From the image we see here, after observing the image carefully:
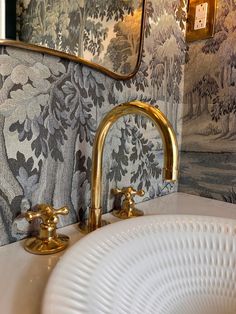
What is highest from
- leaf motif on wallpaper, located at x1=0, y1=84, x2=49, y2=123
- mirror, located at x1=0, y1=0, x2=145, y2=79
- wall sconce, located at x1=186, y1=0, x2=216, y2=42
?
wall sconce, located at x1=186, y1=0, x2=216, y2=42

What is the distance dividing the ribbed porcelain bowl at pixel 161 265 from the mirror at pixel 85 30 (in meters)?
0.38

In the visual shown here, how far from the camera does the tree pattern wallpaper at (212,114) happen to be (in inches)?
Result: 33.2

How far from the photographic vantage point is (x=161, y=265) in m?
0.54

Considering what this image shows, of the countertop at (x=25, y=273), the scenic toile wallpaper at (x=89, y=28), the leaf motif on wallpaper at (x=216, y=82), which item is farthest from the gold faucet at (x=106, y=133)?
the leaf motif on wallpaper at (x=216, y=82)

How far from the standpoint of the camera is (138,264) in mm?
512

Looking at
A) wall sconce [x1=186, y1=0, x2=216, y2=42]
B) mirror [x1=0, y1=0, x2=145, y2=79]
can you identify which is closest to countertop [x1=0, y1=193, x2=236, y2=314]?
mirror [x1=0, y1=0, x2=145, y2=79]

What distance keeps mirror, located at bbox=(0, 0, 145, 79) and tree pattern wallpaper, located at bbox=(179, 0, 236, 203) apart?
0.80ft

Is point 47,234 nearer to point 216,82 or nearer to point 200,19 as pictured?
point 216,82

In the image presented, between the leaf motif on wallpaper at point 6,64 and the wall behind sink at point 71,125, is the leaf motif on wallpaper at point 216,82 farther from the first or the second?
the leaf motif on wallpaper at point 6,64

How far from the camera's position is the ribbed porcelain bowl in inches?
17.5

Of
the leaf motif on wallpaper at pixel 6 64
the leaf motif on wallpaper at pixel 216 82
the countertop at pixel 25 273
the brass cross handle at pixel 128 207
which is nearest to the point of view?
the countertop at pixel 25 273

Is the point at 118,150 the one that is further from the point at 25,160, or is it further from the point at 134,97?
Result: the point at 25,160

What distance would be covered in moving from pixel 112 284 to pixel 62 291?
0.12m

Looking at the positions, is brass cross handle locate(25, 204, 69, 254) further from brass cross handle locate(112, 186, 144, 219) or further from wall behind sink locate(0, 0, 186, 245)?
brass cross handle locate(112, 186, 144, 219)
